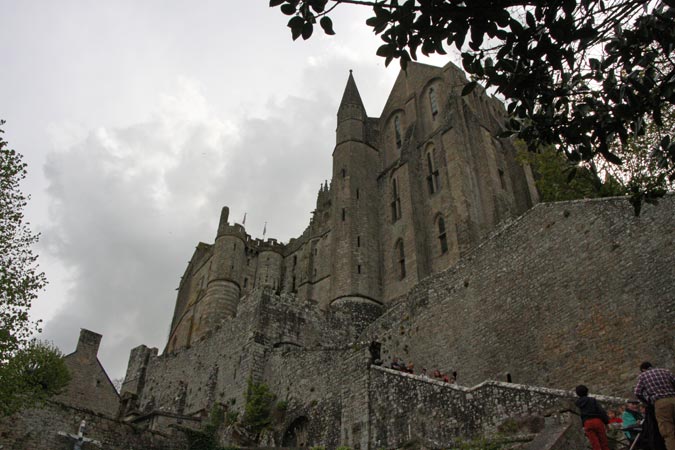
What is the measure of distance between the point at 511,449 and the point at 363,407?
19.9 ft

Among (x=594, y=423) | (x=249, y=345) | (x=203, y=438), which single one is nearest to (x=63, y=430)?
(x=203, y=438)

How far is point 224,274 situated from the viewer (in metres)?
40.2

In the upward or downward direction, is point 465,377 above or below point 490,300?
below

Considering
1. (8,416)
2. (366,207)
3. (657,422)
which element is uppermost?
(366,207)

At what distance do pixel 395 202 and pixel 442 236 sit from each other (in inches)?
184

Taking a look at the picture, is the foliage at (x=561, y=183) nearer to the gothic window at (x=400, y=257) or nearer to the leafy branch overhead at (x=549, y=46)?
the gothic window at (x=400, y=257)

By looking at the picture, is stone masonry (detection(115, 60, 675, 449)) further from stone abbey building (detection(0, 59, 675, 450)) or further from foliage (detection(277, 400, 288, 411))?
foliage (detection(277, 400, 288, 411))

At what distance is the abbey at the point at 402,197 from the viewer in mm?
28766

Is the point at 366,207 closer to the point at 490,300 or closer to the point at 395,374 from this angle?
the point at 490,300

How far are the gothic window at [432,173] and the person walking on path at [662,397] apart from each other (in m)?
24.2

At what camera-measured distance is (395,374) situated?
48.4 ft

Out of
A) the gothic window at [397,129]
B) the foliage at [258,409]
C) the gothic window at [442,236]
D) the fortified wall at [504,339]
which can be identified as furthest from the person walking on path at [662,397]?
the gothic window at [397,129]

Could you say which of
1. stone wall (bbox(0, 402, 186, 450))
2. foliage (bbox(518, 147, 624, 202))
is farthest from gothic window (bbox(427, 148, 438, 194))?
stone wall (bbox(0, 402, 186, 450))

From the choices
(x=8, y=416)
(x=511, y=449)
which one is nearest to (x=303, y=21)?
(x=511, y=449)
